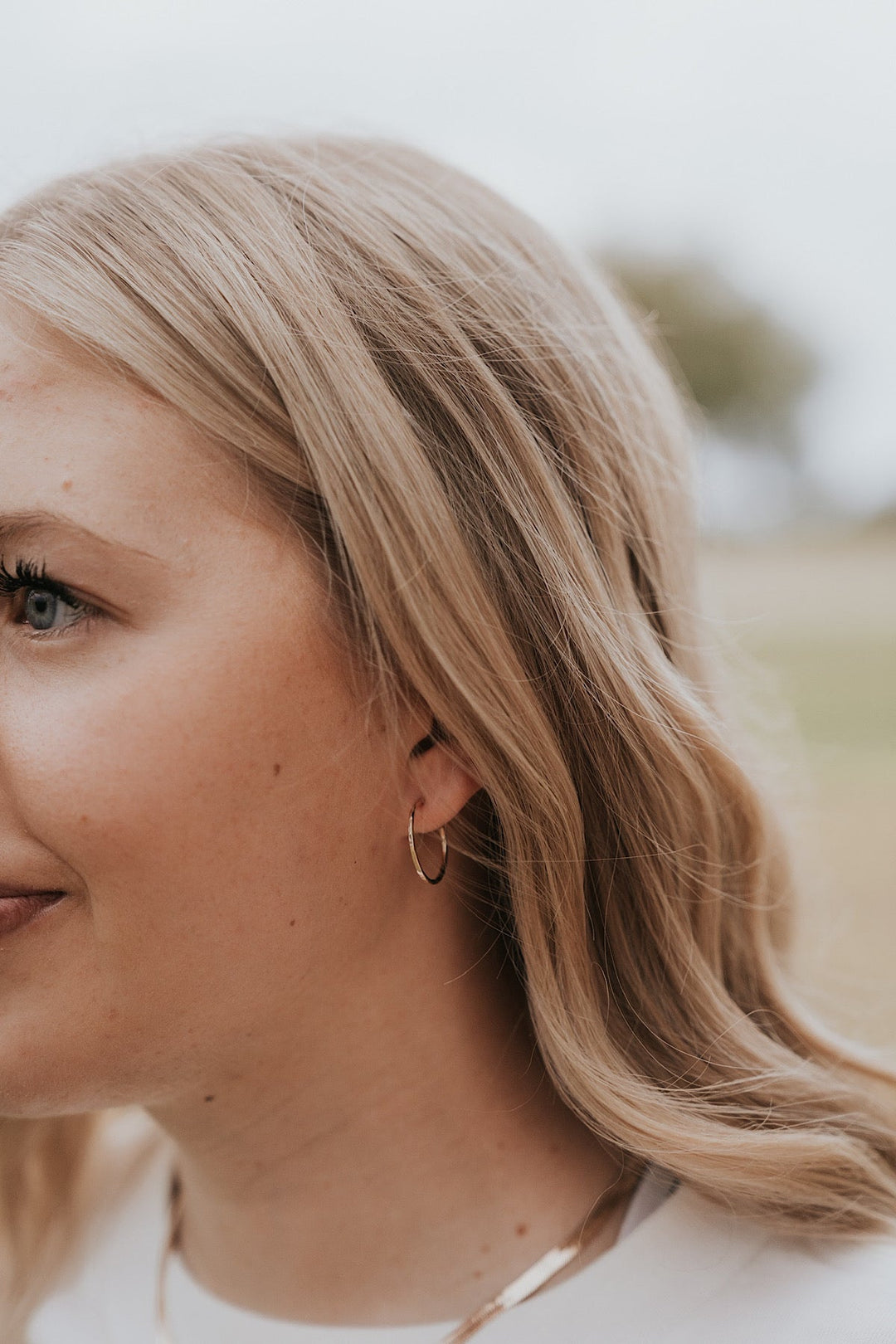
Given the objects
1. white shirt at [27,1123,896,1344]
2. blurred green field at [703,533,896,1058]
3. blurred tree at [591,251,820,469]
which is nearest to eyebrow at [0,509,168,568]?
blurred green field at [703,533,896,1058]

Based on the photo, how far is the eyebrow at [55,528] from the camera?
1231mm

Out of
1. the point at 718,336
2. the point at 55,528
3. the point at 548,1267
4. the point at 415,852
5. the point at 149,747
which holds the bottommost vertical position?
the point at 718,336

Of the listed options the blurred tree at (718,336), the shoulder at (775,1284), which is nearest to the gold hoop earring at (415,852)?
the shoulder at (775,1284)

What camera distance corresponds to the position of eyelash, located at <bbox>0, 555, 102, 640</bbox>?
1.26 metres

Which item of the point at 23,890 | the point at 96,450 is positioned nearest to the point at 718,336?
the point at 96,450

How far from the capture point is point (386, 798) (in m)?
1.35

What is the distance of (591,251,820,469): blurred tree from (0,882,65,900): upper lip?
13141 millimetres

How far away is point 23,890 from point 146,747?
0.19 m

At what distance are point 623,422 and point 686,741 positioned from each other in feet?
1.29

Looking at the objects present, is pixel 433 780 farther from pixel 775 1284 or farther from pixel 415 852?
pixel 775 1284

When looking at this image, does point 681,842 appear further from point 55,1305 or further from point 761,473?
point 761,473

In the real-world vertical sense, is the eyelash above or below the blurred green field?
above

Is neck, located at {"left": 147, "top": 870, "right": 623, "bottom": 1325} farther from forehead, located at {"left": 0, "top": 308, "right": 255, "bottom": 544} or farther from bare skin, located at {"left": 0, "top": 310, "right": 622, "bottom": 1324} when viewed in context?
forehead, located at {"left": 0, "top": 308, "right": 255, "bottom": 544}

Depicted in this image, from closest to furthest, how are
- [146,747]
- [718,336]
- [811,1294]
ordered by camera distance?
[146,747]
[811,1294]
[718,336]
